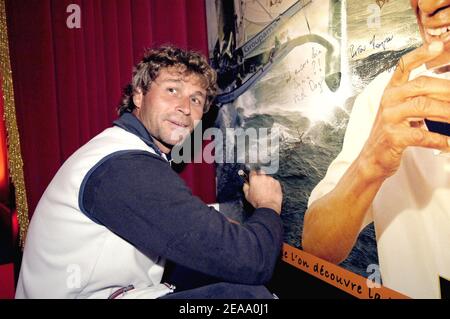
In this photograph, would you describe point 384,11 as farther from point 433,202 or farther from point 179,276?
point 179,276

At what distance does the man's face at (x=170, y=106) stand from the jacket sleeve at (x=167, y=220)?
372 mm

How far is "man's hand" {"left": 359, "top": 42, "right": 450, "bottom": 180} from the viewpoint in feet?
2.40

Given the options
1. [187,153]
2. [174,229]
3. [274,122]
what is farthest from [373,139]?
[187,153]

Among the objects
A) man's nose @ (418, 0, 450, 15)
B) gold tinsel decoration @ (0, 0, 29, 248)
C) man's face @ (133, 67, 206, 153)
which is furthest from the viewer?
gold tinsel decoration @ (0, 0, 29, 248)

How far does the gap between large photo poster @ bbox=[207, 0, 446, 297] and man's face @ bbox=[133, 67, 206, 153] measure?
0.23m

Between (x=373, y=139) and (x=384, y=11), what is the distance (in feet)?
0.99

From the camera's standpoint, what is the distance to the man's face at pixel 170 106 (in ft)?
3.71

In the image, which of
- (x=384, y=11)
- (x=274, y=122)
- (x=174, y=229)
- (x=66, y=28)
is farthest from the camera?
(x=66, y=28)

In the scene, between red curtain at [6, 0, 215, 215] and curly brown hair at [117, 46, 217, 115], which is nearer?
curly brown hair at [117, 46, 217, 115]

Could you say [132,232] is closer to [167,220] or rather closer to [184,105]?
[167,220]

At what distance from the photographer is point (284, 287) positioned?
4.33 feet

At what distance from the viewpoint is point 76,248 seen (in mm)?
816

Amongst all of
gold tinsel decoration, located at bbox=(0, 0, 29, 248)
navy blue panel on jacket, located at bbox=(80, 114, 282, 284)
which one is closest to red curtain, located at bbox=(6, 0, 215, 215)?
gold tinsel decoration, located at bbox=(0, 0, 29, 248)

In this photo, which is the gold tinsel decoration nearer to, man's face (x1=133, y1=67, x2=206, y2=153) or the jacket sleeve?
man's face (x1=133, y1=67, x2=206, y2=153)
